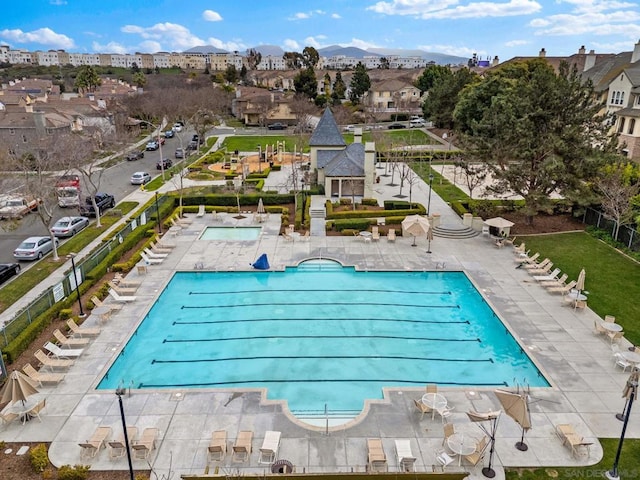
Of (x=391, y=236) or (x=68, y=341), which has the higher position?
(x=391, y=236)

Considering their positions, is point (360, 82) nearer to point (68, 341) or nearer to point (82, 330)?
point (82, 330)

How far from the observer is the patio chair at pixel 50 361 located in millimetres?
17516

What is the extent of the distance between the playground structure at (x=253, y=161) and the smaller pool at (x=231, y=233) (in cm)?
1488

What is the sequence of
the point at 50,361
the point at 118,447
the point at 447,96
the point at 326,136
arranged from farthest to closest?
1. the point at 447,96
2. the point at 326,136
3. the point at 50,361
4. the point at 118,447

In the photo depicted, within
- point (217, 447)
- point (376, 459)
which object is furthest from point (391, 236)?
point (217, 447)

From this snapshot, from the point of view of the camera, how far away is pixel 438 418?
1519 centimetres

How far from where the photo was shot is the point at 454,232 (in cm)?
3231

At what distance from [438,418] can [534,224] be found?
23.3 meters

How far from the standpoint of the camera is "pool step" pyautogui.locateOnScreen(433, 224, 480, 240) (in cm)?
3228

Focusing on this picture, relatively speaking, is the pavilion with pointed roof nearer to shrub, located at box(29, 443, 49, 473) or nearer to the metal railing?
the metal railing

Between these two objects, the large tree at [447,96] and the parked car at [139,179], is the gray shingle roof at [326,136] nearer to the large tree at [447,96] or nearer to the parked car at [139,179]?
the parked car at [139,179]

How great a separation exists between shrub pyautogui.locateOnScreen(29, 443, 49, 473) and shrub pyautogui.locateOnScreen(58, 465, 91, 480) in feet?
2.52

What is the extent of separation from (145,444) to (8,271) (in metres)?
17.4

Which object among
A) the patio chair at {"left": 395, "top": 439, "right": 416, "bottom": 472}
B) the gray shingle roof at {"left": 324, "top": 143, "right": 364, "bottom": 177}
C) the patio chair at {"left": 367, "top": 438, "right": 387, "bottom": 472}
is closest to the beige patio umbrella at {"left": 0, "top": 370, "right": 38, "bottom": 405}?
the patio chair at {"left": 367, "top": 438, "right": 387, "bottom": 472}
